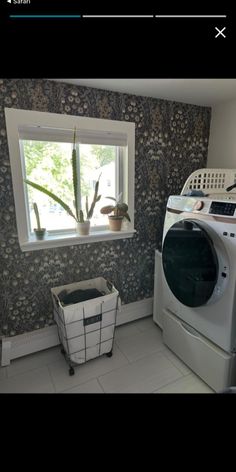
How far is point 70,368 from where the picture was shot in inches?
60.4

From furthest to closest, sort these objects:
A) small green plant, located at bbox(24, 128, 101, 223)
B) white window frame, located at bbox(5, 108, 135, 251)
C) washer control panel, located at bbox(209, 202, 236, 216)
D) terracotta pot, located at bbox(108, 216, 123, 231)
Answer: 1. terracotta pot, located at bbox(108, 216, 123, 231)
2. small green plant, located at bbox(24, 128, 101, 223)
3. white window frame, located at bbox(5, 108, 135, 251)
4. washer control panel, located at bbox(209, 202, 236, 216)

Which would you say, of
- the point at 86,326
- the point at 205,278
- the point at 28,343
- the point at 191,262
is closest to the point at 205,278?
the point at 205,278

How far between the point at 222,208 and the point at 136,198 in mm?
846

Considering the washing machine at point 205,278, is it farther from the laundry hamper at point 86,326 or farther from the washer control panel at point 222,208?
the laundry hamper at point 86,326

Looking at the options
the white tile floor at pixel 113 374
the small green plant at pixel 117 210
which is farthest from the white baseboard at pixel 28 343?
the small green plant at pixel 117 210

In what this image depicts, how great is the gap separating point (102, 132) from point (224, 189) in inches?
42.4

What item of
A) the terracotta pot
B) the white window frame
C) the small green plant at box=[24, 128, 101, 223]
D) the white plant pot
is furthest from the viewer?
the terracotta pot

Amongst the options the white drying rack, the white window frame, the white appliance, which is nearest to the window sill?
the white window frame

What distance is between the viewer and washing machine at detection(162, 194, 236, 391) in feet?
3.89

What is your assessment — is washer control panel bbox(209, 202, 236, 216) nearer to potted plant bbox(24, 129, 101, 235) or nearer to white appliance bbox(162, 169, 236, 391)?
white appliance bbox(162, 169, 236, 391)

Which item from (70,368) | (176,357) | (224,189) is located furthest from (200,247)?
(70,368)

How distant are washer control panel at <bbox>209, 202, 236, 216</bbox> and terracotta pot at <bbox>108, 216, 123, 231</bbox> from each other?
784 mm

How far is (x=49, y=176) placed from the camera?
166 cm

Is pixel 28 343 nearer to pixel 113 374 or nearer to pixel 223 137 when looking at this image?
pixel 113 374
